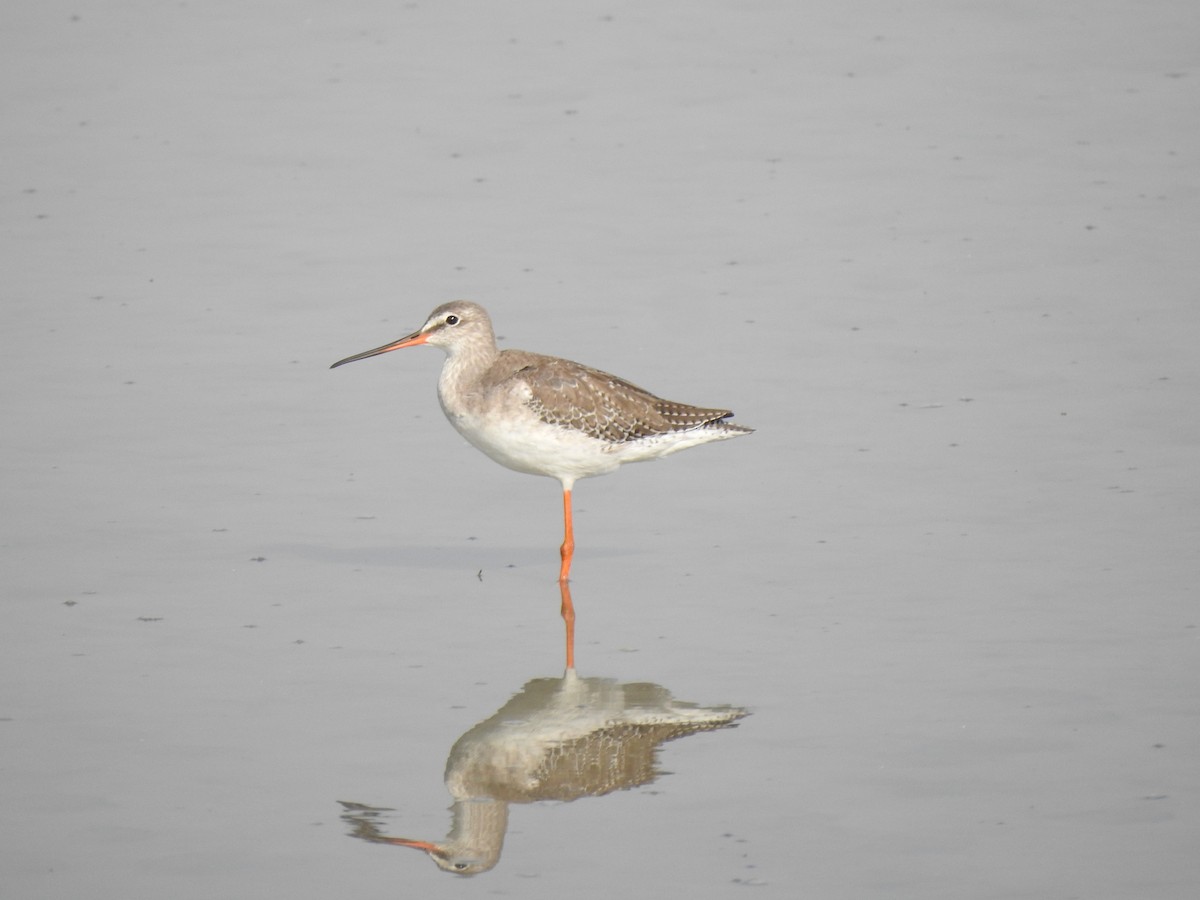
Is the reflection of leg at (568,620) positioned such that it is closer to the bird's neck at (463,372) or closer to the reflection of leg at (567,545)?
the reflection of leg at (567,545)

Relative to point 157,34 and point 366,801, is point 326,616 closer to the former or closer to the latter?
point 366,801

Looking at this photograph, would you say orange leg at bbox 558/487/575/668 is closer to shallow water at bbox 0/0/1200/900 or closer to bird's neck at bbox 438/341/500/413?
shallow water at bbox 0/0/1200/900

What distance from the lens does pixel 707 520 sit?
13.7 m

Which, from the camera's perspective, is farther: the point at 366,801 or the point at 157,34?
the point at 157,34

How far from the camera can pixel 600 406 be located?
13.6 m

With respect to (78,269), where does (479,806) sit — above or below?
below

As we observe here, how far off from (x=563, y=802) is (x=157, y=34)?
16740mm

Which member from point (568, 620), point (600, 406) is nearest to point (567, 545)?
point (568, 620)

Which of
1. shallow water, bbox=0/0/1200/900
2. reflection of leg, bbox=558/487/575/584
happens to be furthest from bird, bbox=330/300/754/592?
shallow water, bbox=0/0/1200/900

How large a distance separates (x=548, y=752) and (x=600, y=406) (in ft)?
12.2

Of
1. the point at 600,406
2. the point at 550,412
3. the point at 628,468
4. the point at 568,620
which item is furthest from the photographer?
the point at 628,468

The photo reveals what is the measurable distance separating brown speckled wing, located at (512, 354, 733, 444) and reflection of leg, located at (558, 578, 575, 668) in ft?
3.84

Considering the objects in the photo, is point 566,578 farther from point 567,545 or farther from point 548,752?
point 548,752

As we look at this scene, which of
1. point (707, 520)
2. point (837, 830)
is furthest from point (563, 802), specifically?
point (707, 520)
